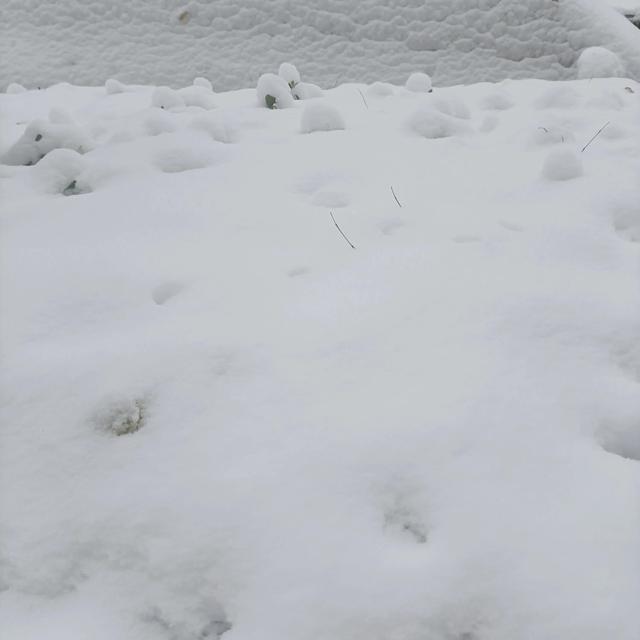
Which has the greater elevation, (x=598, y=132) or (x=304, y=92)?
(x=598, y=132)

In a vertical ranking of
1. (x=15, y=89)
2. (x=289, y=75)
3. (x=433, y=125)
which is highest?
(x=433, y=125)

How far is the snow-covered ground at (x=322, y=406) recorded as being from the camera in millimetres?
876

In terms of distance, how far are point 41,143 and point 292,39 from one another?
5.63ft

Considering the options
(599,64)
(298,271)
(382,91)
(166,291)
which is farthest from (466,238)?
(599,64)

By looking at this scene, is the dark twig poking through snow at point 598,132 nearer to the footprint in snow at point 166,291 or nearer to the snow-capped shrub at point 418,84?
the snow-capped shrub at point 418,84

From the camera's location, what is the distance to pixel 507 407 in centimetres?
106

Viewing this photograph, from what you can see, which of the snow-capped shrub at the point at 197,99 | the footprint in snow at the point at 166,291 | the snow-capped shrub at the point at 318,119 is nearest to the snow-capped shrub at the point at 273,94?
the snow-capped shrub at the point at 197,99

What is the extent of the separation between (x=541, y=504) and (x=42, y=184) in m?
1.37

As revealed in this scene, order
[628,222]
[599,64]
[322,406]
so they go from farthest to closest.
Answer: [599,64]
[628,222]
[322,406]

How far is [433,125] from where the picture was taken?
2.12 metres

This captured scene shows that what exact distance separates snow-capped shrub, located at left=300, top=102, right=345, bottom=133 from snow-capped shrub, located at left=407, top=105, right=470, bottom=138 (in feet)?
0.68

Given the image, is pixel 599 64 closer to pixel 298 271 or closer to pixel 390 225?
pixel 390 225

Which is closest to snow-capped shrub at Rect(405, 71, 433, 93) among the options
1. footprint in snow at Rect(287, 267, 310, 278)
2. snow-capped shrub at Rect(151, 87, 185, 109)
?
snow-capped shrub at Rect(151, 87, 185, 109)

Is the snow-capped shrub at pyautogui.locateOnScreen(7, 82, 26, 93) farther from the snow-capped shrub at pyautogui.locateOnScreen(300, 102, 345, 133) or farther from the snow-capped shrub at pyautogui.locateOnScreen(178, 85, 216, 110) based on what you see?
the snow-capped shrub at pyautogui.locateOnScreen(300, 102, 345, 133)
